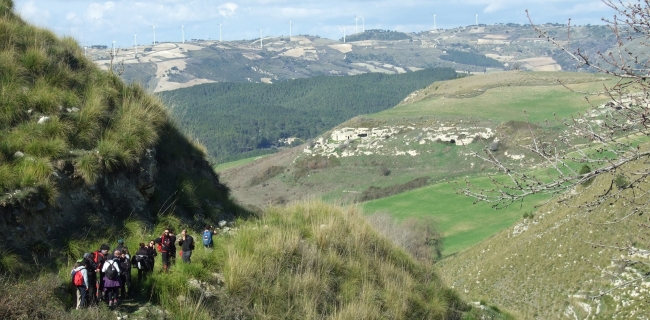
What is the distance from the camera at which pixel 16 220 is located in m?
9.55

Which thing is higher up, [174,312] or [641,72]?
[641,72]

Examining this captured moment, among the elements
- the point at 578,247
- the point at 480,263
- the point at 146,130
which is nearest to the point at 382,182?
the point at 480,263

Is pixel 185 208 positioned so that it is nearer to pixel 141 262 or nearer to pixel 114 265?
pixel 141 262

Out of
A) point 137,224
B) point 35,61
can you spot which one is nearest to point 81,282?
point 137,224

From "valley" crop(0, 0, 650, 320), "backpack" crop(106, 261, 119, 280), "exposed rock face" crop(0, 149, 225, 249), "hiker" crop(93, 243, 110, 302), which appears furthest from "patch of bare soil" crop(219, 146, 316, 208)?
"backpack" crop(106, 261, 119, 280)

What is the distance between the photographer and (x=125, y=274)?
30.0ft

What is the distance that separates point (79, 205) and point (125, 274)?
6.89ft

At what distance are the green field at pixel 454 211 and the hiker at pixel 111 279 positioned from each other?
3991cm

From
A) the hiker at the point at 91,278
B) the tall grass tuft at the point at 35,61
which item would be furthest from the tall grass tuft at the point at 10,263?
the tall grass tuft at the point at 35,61

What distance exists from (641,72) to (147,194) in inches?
334

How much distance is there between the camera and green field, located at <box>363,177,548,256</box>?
5356cm

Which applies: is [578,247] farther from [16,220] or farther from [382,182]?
[382,182]

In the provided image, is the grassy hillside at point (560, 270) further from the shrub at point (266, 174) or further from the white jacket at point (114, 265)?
the shrub at point (266, 174)

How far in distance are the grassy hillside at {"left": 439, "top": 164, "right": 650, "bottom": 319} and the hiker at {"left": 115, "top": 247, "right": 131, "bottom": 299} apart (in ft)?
50.2
